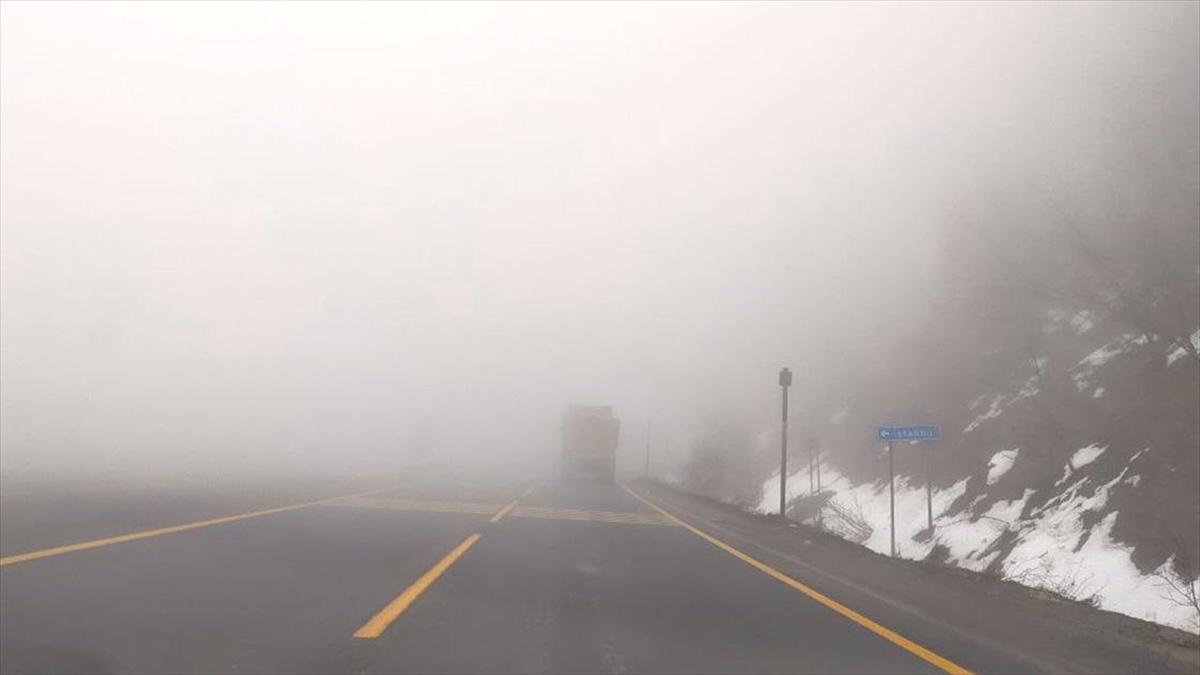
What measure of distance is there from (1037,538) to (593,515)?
10033 mm

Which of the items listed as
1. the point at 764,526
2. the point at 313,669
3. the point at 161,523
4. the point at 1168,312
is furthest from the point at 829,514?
the point at 313,669

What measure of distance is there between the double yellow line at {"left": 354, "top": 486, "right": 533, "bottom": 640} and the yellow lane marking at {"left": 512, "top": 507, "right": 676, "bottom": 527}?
6877 millimetres

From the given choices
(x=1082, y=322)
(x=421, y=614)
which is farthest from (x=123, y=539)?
(x=1082, y=322)

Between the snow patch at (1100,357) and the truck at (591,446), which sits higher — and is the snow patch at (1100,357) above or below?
above

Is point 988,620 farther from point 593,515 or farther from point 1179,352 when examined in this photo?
point 593,515

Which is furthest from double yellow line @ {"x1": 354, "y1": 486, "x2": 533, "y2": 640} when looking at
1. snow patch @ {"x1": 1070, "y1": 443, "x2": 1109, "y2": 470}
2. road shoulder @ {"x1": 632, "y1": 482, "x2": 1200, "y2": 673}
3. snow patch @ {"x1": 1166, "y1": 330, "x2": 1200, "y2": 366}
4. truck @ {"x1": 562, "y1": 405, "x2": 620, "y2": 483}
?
truck @ {"x1": 562, "y1": 405, "x2": 620, "y2": 483}

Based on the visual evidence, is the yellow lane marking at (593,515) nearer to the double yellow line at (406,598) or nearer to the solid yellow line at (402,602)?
the double yellow line at (406,598)

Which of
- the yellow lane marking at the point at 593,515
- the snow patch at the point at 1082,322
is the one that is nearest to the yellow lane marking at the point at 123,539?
the yellow lane marking at the point at 593,515

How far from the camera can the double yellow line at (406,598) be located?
653 cm

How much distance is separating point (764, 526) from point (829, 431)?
66.2ft

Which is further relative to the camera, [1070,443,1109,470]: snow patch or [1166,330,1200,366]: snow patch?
[1070,443,1109,470]: snow patch

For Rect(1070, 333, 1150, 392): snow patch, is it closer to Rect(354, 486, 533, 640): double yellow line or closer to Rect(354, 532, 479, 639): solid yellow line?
Rect(354, 486, 533, 640): double yellow line

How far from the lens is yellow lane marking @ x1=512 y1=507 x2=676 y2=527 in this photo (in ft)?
65.6

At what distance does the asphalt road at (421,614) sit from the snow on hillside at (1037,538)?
467 centimetres
